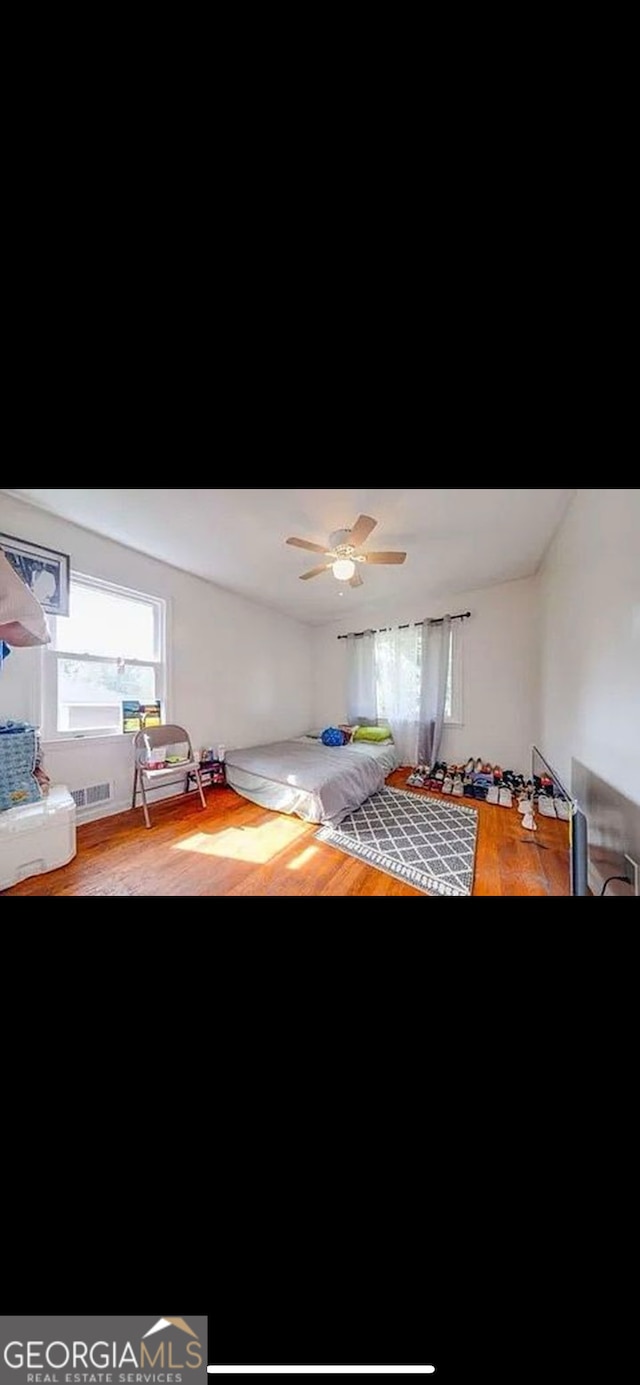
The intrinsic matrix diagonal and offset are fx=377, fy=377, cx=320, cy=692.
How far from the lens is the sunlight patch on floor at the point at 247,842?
2.67 feet

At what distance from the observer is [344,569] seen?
2.90 ft

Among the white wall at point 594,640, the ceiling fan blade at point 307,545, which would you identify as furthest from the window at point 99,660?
the white wall at point 594,640

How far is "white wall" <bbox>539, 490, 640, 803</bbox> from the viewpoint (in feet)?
2.21

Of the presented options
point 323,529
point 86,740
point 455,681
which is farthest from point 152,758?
point 455,681

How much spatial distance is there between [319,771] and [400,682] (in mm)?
310

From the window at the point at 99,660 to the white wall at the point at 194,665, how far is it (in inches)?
1.2

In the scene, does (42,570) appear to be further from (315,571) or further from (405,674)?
(405,674)

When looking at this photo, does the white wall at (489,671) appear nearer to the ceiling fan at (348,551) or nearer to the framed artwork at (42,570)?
the ceiling fan at (348,551)

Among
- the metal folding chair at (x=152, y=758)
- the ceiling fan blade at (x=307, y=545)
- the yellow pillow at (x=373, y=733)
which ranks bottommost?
the metal folding chair at (x=152, y=758)
